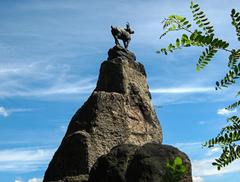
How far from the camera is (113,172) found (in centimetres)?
1159

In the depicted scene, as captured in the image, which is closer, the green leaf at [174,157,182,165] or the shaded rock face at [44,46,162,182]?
the green leaf at [174,157,182,165]

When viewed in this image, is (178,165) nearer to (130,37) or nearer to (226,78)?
(226,78)

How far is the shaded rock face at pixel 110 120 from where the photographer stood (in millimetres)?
19719

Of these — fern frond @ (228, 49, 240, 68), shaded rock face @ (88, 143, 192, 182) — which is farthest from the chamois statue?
fern frond @ (228, 49, 240, 68)

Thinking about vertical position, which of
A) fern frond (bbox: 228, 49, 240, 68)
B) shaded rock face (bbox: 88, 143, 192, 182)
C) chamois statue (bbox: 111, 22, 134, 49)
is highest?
chamois statue (bbox: 111, 22, 134, 49)

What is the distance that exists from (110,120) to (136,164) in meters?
9.83

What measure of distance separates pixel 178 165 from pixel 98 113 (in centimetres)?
1963

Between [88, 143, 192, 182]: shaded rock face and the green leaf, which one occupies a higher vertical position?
[88, 143, 192, 182]: shaded rock face

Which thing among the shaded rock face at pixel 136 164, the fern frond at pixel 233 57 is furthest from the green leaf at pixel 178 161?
the shaded rock face at pixel 136 164

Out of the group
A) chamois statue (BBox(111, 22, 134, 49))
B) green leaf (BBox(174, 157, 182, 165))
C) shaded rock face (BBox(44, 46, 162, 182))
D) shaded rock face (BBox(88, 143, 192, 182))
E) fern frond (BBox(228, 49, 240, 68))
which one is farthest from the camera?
chamois statue (BBox(111, 22, 134, 49))

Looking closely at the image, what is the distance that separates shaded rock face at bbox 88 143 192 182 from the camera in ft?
35.2

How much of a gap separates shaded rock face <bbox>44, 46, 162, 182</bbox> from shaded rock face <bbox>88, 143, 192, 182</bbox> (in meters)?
5.95

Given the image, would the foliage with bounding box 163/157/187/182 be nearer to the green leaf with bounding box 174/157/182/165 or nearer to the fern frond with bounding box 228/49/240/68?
the green leaf with bounding box 174/157/182/165

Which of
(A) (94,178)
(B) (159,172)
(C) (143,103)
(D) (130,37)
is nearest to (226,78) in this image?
(B) (159,172)
